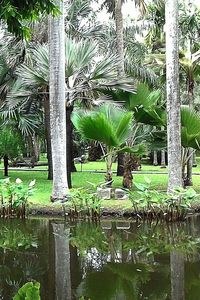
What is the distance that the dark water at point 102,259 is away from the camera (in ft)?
18.9

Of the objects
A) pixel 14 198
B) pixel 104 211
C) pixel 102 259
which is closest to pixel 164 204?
pixel 104 211

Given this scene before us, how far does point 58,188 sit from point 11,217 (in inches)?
73.5

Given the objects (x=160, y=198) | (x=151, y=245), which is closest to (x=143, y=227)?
(x=160, y=198)

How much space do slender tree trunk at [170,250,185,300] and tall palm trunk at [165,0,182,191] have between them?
493 cm

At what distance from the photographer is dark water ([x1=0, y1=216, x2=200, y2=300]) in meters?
5.76

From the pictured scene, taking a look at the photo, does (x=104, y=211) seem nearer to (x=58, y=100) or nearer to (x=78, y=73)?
(x=58, y=100)

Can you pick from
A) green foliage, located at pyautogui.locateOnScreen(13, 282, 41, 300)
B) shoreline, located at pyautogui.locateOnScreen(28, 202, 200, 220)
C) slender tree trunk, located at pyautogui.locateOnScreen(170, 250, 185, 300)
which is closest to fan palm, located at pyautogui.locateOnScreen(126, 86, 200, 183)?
shoreline, located at pyautogui.locateOnScreen(28, 202, 200, 220)

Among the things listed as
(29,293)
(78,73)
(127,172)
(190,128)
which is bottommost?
(127,172)

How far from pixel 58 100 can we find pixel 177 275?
7210mm

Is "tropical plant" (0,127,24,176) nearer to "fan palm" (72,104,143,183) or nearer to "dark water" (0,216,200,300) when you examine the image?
"fan palm" (72,104,143,183)

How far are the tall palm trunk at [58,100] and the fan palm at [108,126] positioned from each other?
Answer: 56cm

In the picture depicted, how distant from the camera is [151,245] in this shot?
827 centimetres

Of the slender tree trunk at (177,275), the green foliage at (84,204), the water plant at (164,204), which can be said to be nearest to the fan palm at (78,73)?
the green foliage at (84,204)

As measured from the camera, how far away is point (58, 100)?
12500 mm
